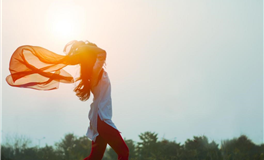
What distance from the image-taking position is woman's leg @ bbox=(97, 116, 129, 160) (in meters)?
4.41

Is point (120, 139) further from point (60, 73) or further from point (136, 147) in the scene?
point (136, 147)

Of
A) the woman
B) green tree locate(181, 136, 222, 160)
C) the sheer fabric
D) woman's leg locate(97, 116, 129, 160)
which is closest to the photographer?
woman's leg locate(97, 116, 129, 160)

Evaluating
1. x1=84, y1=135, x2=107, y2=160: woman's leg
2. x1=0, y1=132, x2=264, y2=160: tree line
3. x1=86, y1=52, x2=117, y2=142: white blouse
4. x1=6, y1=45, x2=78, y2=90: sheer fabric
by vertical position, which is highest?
x1=0, y1=132, x2=264, y2=160: tree line

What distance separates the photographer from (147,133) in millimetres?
10812

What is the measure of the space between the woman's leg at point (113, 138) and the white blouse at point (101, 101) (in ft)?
0.26

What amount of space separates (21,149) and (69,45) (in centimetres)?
776

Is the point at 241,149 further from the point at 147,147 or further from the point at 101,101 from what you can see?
the point at 101,101

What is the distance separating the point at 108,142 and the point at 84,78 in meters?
1.00

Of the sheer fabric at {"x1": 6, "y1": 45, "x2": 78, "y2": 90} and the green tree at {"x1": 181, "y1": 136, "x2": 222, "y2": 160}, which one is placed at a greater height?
the green tree at {"x1": 181, "y1": 136, "x2": 222, "y2": 160}

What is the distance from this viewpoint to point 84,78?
4.84 metres

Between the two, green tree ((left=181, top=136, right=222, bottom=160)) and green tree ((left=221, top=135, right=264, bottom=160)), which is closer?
green tree ((left=221, top=135, right=264, bottom=160))

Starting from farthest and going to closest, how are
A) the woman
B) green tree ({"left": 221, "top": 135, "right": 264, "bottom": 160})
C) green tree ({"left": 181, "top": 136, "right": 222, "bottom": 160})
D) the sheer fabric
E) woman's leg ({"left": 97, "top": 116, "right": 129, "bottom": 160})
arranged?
green tree ({"left": 181, "top": 136, "right": 222, "bottom": 160}), green tree ({"left": 221, "top": 135, "right": 264, "bottom": 160}), the sheer fabric, the woman, woman's leg ({"left": 97, "top": 116, "right": 129, "bottom": 160})

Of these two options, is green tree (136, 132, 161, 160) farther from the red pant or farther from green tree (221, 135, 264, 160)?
the red pant

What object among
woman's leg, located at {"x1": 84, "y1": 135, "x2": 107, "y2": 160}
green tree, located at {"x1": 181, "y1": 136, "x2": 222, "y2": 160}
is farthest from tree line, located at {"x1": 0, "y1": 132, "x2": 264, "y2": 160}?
woman's leg, located at {"x1": 84, "y1": 135, "x2": 107, "y2": 160}
